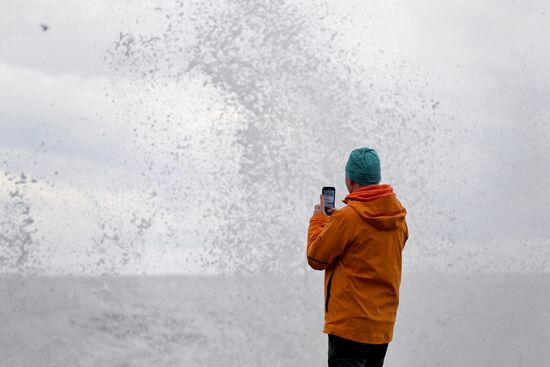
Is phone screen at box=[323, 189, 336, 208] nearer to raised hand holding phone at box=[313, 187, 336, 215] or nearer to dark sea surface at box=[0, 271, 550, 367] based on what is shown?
raised hand holding phone at box=[313, 187, 336, 215]

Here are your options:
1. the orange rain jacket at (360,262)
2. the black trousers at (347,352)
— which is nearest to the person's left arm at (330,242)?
the orange rain jacket at (360,262)

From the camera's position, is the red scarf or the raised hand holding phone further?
the raised hand holding phone

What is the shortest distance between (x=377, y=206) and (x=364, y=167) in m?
0.22

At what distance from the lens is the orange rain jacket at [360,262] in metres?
3.65

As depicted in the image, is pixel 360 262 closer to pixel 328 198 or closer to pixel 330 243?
pixel 330 243

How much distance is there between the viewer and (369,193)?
12.3 feet

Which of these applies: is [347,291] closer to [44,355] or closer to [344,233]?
[344,233]

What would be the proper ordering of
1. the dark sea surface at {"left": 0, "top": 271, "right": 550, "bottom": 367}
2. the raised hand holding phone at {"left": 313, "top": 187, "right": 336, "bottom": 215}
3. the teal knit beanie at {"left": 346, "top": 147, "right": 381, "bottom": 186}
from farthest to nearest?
1. the dark sea surface at {"left": 0, "top": 271, "right": 550, "bottom": 367}
2. the raised hand holding phone at {"left": 313, "top": 187, "right": 336, "bottom": 215}
3. the teal knit beanie at {"left": 346, "top": 147, "right": 381, "bottom": 186}

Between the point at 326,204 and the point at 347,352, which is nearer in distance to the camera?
the point at 347,352

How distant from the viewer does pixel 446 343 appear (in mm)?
10797

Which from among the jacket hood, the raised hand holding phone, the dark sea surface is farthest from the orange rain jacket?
the dark sea surface

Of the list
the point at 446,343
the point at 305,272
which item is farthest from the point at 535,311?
the point at 305,272

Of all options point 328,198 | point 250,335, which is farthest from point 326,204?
point 250,335

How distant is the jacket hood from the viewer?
3676mm
